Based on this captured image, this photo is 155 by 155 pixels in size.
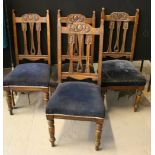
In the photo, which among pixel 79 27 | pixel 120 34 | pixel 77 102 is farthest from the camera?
pixel 120 34

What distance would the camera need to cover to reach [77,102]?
171cm

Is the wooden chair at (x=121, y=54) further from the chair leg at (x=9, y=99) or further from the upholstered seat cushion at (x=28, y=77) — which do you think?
the chair leg at (x=9, y=99)

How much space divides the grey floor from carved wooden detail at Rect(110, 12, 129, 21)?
926mm

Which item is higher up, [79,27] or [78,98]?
[79,27]

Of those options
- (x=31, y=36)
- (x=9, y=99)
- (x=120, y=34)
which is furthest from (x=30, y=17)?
(x=120, y=34)

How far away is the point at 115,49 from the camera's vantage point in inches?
99.3

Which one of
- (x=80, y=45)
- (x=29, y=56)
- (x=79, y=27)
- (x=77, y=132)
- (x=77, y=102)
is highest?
(x=79, y=27)

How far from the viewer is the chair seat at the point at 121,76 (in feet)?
6.95

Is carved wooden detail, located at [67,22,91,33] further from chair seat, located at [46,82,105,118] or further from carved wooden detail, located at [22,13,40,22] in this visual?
carved wooden detail, located at [22,13,40,22]

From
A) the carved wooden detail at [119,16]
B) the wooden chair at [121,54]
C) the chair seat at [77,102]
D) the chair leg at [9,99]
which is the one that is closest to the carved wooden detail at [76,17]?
the wooden chair at [121,54]

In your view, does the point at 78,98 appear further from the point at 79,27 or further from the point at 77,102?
the point at 79,27

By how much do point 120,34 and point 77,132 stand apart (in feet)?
4.05

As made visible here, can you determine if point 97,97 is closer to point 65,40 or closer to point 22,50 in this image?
point 65,40

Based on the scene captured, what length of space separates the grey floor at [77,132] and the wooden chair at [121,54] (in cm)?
21
